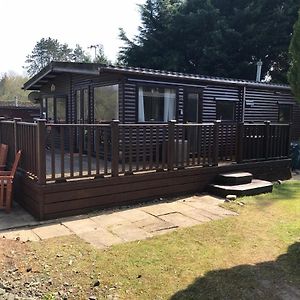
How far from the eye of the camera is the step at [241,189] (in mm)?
6691

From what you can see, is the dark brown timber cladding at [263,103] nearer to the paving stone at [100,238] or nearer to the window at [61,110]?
the window at [61,110]

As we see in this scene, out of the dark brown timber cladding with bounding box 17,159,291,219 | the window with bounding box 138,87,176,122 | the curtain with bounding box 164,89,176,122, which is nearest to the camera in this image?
the dark brown timber cladding with bounding box 17,159,291,219

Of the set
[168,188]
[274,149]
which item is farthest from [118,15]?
[168,188]

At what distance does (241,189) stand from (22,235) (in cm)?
397

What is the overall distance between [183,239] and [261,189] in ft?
10.2

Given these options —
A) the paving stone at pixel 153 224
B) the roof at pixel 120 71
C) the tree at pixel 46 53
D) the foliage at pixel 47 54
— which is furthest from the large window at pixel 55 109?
the tree at pixel 46 53

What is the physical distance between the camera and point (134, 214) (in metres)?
5.55

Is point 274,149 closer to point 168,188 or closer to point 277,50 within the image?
point 168,188

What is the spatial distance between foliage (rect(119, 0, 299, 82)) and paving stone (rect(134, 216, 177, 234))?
618 inches

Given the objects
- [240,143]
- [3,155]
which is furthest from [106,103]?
[240,143]

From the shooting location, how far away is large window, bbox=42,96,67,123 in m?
11.5

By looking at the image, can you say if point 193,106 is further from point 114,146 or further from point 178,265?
point 178,265

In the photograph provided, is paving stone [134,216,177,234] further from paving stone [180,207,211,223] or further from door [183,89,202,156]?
door [183,89,202,156]

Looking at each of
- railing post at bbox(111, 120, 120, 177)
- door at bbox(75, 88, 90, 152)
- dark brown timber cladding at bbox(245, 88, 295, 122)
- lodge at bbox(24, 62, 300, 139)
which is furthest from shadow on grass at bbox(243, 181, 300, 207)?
door at bbox(75, 88, 90, 152)
